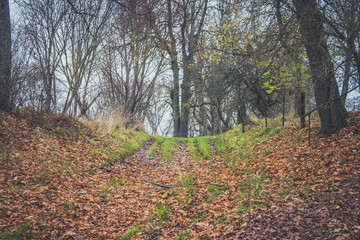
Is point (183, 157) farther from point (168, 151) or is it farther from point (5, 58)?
point (5, 58)

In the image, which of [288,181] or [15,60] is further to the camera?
[15,60]

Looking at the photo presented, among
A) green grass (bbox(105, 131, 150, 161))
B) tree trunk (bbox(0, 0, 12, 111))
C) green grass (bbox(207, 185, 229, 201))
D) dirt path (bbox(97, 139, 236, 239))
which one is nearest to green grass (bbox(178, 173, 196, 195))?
dirt path (bbox(97, 139, 236, 239))

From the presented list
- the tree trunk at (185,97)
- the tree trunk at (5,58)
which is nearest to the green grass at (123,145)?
the tree trunk at (5,58)

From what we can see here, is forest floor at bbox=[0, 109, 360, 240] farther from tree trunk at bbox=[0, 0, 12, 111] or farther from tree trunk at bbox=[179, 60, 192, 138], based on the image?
tree trunk at bbox=[179, 60, 192, 138]

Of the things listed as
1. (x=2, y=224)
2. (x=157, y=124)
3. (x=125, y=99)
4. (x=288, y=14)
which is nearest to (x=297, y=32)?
(x=288, y=14)

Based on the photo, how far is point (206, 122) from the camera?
103 ft

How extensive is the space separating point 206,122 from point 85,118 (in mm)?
19818

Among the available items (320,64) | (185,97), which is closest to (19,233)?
(320,64)

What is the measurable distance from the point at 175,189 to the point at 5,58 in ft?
23.9

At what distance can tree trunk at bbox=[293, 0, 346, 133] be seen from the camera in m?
7.30

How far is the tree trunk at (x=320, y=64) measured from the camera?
7.30 metres

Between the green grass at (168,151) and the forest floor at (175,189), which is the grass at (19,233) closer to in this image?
the forest floor at (175,189)

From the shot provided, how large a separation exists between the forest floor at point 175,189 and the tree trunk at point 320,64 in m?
0.57

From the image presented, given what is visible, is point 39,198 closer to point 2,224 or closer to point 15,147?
point 2,224
